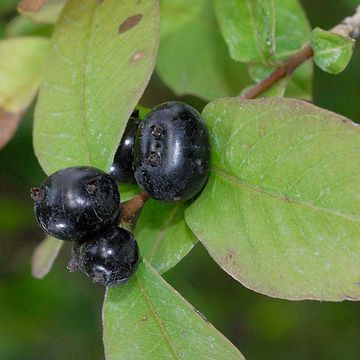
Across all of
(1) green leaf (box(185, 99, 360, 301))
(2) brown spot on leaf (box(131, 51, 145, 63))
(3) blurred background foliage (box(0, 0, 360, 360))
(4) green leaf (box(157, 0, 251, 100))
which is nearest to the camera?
(1) green leaf (box(185, 99, 360, 301))

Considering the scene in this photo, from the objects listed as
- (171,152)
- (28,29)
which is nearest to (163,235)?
(171,152)

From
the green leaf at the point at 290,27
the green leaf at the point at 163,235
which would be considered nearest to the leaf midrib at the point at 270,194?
the green leaf at the point at 163,235

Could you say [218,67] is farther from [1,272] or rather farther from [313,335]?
[313,335]

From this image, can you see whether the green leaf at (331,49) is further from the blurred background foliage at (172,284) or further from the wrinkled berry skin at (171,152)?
the blurred background foliage at (172,284)

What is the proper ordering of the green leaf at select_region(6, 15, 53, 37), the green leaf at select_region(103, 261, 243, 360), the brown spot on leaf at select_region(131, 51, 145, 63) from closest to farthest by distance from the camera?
the green leaf at select_region(103, 261, 243, 360)
the brown spot on leaf at select_region(131, 51, 145, 63)
the green leaf at select_region(6, 15, 53, 37)

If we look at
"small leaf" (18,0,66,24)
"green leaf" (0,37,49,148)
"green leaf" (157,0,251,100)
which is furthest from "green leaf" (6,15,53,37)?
"green leaf" (157,0,251,100)

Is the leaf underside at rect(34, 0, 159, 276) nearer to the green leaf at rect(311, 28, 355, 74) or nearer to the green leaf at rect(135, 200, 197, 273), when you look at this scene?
the green leaf at rect(135, 200, 197, 273)

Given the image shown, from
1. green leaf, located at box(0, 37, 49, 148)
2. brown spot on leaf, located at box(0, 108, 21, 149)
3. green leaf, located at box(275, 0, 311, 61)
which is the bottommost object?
brown spot on leaf, located at box(0, 108, 21, 149)
